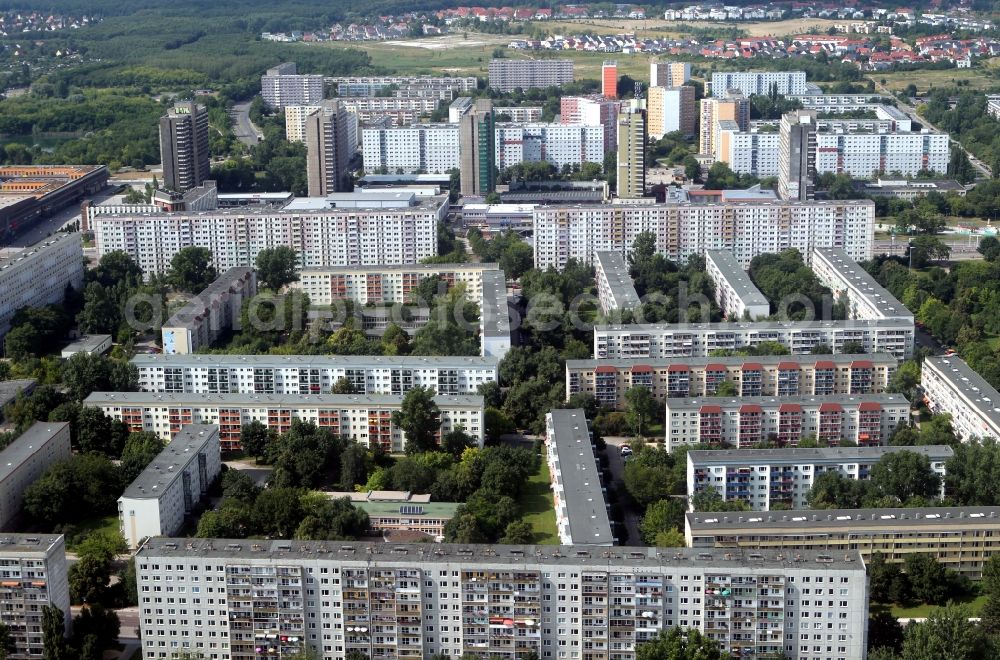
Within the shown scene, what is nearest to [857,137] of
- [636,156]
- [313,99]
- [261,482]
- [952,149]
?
[952,149]

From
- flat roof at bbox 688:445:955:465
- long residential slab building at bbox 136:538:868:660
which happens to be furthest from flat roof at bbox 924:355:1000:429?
long residential slab building at bbox 136:538:868:660

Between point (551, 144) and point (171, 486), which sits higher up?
point (551, 144)

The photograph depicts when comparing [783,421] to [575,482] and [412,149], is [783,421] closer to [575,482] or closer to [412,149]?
[575,482]

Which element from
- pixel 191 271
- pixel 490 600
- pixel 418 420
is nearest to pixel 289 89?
pixel 191 271

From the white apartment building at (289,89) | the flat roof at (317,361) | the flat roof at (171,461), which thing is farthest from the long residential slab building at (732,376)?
the white apartment building at (289,89)

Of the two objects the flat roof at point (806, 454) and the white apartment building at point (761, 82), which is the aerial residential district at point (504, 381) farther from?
the white apartment building at point (761, 82)

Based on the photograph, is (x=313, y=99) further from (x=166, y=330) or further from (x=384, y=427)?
(x=384, y=427)

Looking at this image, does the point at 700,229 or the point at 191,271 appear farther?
the point at 700,229
